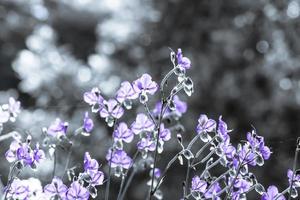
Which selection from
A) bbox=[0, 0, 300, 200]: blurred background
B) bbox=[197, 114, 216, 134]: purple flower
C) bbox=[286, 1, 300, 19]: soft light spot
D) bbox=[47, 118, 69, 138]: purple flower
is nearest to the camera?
bbox=[197, 114, 216, 134]: purple flower

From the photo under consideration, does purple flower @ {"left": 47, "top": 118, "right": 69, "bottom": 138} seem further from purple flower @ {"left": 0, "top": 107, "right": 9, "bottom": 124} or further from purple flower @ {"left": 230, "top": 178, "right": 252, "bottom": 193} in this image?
purple flower @ {"left": 230, "top": 178, "right": 252, "bottom": 193}

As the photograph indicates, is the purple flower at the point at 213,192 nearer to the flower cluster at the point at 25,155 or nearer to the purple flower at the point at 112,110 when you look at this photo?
the purple flower at the point at 112,110

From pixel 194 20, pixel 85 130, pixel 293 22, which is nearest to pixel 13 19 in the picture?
pixel 194 20

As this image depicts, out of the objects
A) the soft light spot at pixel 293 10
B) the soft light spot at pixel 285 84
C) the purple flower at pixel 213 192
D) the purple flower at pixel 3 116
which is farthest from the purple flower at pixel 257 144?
the soft light spot at pixel 293 10

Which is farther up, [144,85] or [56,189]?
[144,85]

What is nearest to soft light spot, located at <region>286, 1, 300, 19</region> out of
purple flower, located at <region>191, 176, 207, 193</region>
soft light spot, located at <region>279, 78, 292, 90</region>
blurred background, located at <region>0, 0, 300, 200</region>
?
blurred background, located at <region>0, 0, 300, 200</region>

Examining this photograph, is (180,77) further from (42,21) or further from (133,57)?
(42,21)

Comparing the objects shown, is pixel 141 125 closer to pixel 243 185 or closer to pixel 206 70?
pixel 243 185

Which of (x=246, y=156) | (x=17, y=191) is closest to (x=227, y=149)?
(x=246, y=156)
